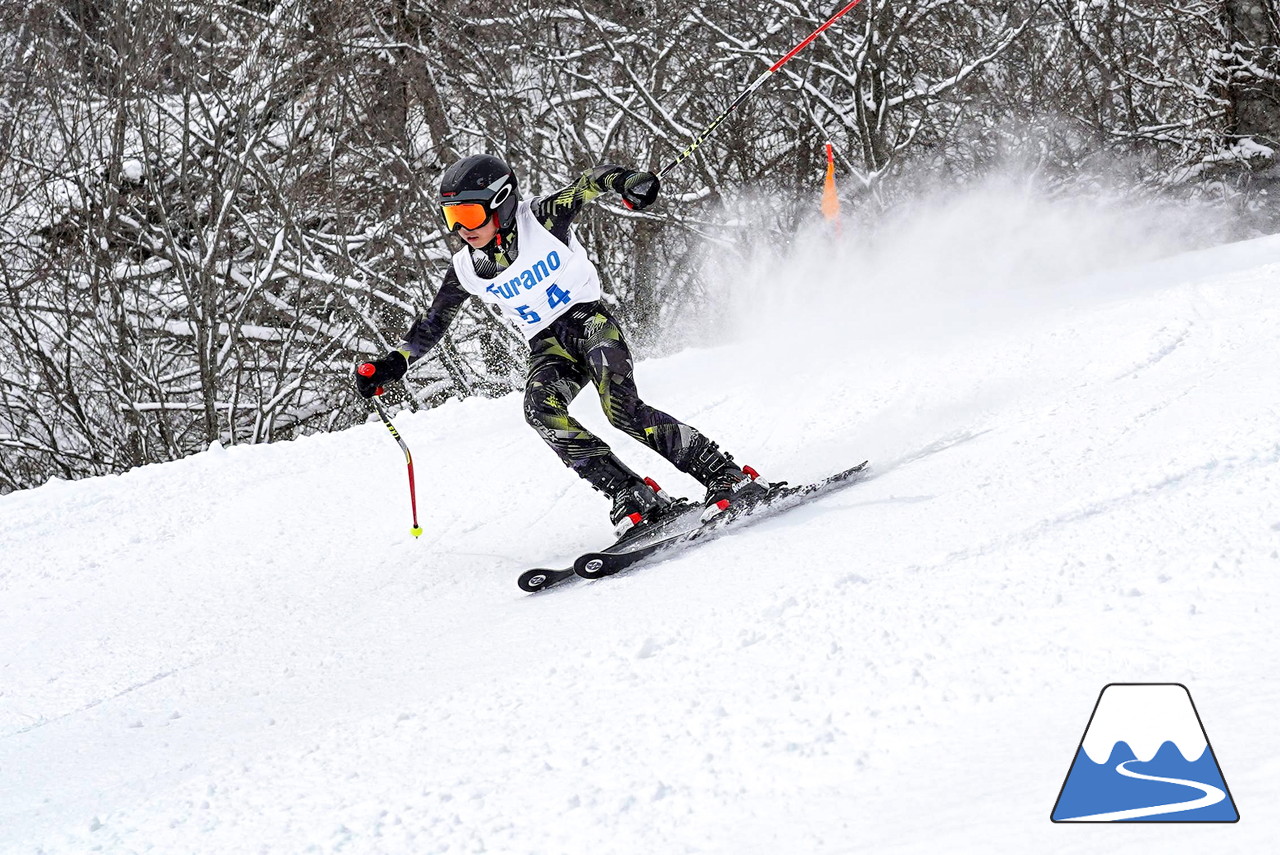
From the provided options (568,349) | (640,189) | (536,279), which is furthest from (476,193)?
(568,349)

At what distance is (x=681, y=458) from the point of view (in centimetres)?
455

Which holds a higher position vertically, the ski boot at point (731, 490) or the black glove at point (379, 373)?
the black glove at point (379, 373)

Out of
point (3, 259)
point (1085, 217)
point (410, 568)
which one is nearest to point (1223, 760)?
point (410, 568)

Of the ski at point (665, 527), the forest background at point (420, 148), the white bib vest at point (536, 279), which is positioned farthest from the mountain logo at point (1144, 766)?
the forest background at point (420, 148)

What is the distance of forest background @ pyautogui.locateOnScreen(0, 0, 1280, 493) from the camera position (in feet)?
41.8

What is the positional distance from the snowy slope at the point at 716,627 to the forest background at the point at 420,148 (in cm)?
765

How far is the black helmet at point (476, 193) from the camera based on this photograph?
427 cm

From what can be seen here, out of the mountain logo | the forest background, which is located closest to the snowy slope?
the mountain logo

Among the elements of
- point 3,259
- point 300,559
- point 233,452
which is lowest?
point 300,559

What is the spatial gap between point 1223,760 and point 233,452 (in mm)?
5658

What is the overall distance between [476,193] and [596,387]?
893 millimetres

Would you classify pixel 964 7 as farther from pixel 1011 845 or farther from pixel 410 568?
pixel 1011 845

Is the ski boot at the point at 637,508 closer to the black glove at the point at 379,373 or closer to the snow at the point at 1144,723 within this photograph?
the black glove at the point at 379,373

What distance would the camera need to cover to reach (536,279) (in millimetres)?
4469
